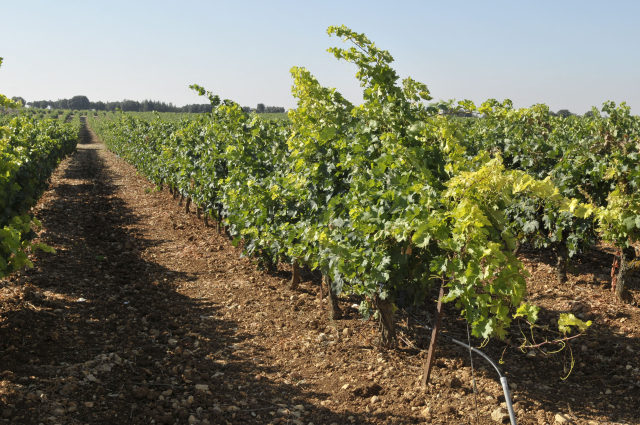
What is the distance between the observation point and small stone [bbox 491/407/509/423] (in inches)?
133

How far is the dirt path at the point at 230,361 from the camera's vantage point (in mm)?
3561

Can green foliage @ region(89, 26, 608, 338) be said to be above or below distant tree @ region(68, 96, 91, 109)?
below

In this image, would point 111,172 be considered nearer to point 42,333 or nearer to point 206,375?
point 42,333

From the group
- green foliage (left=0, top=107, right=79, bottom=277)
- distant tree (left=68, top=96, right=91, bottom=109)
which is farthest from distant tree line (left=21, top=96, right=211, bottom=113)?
green foliage (left=0, top=107, right=79, bottom=277)

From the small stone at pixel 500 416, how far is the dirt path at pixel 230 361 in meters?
0.08

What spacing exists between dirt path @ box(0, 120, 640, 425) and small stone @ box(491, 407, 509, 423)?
77mm

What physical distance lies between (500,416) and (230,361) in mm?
2508

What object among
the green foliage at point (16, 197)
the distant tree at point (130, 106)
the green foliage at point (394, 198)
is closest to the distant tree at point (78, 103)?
the distant tree at point (130, 106)

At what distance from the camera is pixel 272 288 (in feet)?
21.4

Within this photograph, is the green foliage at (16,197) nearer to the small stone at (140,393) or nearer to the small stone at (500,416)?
the small stone at (140,393)

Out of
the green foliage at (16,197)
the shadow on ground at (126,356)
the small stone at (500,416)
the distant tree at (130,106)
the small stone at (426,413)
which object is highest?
the distant tree at (130,106)

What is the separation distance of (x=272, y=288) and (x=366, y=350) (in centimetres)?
223

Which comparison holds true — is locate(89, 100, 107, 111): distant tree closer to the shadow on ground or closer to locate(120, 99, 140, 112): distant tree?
locate(120, 99, 140, 112): distant tree

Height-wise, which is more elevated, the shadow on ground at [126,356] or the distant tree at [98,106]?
the distant tree at [98,106]
